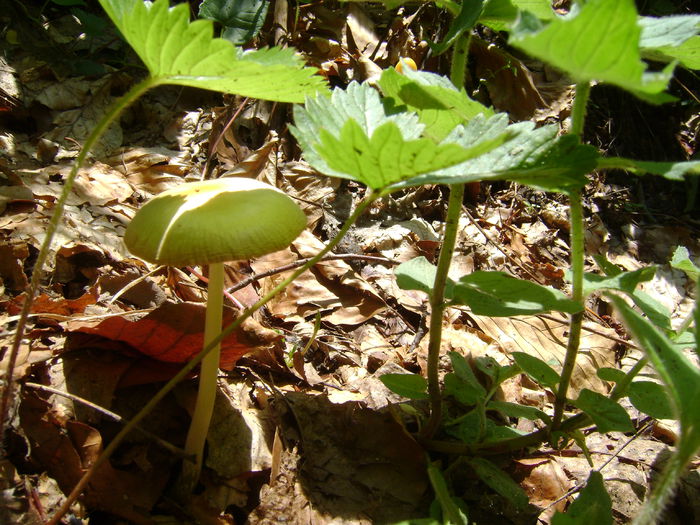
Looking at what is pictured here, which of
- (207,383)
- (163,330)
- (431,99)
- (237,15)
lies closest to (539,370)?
(431,99)

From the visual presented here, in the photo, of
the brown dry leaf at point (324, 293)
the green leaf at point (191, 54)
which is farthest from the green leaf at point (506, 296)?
the brown dry leaf at point (324, 293)

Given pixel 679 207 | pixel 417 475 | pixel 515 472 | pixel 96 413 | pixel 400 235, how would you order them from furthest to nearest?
pixel 679 207, pixel 400 235, pixel 515 472, pixel 417 475, pixel 96 413

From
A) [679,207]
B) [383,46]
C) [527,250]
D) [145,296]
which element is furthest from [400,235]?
[679,207]

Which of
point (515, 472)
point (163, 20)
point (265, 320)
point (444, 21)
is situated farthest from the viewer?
point (444, 21)

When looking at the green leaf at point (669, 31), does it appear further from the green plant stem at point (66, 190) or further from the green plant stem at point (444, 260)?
the green plant stem at point (66, 190)

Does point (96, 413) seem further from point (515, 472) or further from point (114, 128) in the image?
point (114, 128)

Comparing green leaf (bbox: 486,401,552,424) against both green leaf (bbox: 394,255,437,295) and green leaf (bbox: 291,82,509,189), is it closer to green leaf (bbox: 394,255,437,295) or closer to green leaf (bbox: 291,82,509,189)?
green leaf (bbox: 394,255,437,295)

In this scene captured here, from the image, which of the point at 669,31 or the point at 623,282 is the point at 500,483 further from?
the point at 669,31
